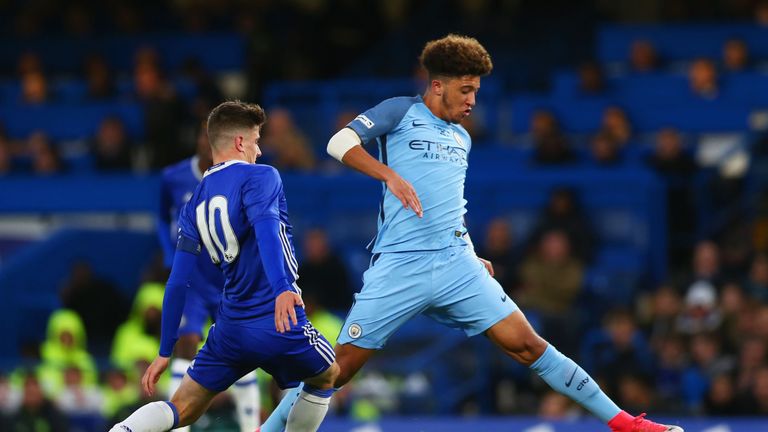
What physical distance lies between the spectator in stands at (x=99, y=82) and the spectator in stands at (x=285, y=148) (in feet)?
12.1

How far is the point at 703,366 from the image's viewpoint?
1234cm

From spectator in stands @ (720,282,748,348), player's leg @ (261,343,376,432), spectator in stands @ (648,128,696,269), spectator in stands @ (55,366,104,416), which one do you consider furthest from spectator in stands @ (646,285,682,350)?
player's leg @ (261,343,376,432)

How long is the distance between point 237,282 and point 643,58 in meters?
10.7

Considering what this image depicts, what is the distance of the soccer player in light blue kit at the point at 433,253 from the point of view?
7438mm

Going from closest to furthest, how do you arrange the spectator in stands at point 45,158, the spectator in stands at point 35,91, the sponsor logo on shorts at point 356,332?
the sponsor logo on shorts at point 356,332, the spectator in stands at point 45,158, the spectator in stands at point 35,91

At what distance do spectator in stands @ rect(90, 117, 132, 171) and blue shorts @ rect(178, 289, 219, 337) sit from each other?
29.0ft

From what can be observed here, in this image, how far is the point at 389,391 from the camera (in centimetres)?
1248

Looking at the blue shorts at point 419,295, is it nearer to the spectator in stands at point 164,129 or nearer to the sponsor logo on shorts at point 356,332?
the sponsor logo on shorts at point 356,332

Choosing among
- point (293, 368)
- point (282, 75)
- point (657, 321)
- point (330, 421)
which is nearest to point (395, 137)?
point (293, 368)

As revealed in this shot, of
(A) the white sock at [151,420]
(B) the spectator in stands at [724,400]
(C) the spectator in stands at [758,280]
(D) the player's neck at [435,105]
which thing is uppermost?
(D) the player's neck at [435,105]

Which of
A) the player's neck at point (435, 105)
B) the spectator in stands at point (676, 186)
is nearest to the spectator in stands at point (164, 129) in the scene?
the spectator in stands at point (676, 186)

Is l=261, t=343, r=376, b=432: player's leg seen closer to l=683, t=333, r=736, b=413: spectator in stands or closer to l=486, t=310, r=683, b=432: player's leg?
l=486, t=310, r=683, b=432: player's leg

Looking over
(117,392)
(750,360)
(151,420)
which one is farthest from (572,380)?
(117,392)

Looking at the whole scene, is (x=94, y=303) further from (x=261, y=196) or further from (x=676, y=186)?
(x=261, y=196)
